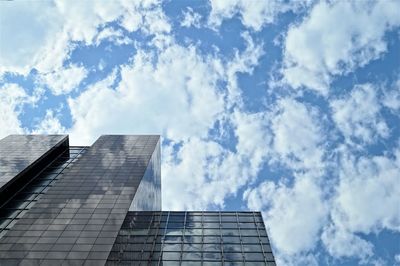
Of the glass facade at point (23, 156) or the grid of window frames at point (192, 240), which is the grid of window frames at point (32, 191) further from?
the grid of window frames at point (192, 240)

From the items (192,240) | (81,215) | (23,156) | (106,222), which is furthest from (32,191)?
(192,240)

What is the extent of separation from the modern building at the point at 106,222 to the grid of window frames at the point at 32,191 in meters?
0.13

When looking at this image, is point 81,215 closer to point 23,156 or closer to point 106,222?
point 106,222

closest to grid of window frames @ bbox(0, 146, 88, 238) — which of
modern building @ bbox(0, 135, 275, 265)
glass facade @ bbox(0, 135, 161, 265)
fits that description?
modern building @ bbox(0, 135, 275, 265)

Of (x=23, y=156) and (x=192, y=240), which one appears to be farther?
(x=23, y=156)

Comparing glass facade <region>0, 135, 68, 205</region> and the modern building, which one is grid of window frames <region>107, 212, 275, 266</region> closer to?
the modern building

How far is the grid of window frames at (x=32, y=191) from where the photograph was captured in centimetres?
4866

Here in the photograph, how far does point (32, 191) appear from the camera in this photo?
5606cm

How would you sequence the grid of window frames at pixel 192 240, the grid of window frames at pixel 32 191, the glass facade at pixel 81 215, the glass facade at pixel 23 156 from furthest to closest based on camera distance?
the glass facade at pixel 23 156 < the grid of window frames at pixel 32 191 < the grid of window frames at pixel 192 240 < the glass facade at pixel 81 215

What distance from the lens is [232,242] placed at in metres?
44.2

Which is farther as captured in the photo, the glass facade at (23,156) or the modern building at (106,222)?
the glass facade at (23,156)

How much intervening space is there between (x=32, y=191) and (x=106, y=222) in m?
19.2

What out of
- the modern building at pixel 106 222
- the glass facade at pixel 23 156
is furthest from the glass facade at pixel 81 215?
the glass facade at pixel 23 156

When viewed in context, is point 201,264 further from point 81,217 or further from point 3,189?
point 3,189
